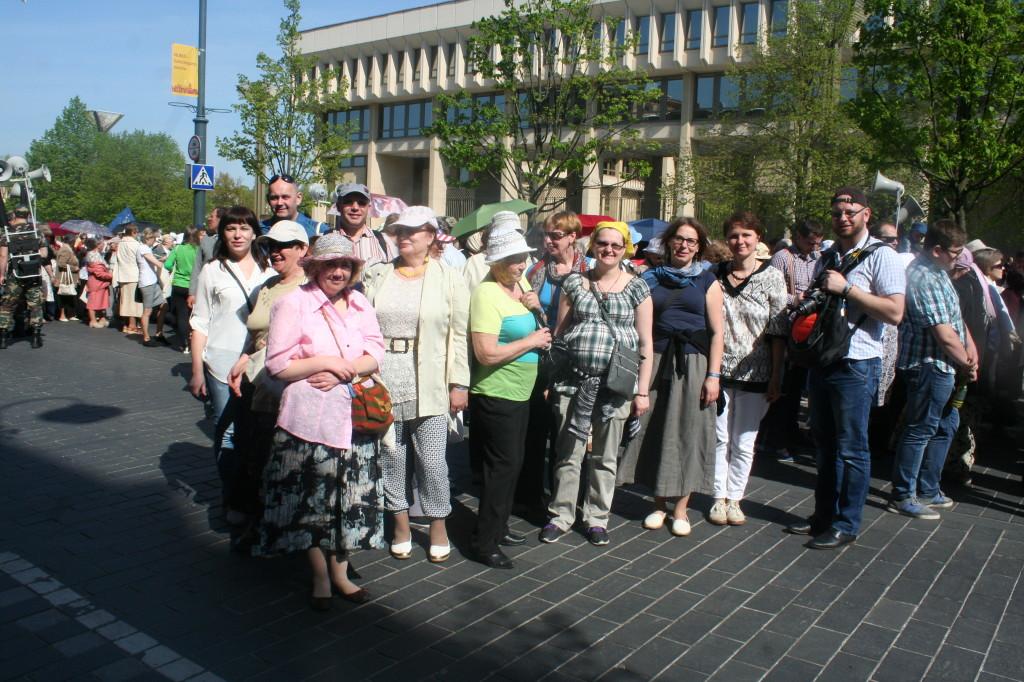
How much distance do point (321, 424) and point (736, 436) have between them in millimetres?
2918

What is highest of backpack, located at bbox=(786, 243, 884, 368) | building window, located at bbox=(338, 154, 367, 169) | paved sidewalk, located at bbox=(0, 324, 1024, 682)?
building window, located at bbox=(338, 154, 367, 169)

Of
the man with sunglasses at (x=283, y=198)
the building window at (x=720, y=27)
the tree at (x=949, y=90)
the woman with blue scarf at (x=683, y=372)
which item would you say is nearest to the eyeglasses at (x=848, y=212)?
the woman with blue scarf at (x=683, y=372)

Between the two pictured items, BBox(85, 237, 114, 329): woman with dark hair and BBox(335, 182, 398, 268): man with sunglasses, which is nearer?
BBox(335, 182, 398, 268): man with sunglasses

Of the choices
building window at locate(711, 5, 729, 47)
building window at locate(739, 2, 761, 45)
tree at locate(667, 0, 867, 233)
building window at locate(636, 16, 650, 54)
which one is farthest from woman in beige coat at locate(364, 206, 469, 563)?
building window at locate(636, 16, 650, 54)

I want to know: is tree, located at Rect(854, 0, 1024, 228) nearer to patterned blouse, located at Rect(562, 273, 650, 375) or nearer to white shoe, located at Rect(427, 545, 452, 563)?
patterned blouse, located at Rect(562, 273, 650, 375)

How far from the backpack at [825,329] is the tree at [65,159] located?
3325 inches

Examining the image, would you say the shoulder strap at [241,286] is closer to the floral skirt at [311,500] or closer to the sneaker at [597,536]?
the floral skirt at [311,500]

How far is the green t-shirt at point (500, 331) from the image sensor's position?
16.6 feet

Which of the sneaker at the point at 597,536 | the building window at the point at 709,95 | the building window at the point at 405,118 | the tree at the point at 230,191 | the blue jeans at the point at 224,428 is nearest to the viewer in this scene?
the blue jeans at the point at 224,428

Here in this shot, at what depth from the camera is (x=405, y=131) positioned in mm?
51406

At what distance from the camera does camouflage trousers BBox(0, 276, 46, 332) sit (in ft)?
45.3

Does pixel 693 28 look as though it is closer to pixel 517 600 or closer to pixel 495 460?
pixel 495 460

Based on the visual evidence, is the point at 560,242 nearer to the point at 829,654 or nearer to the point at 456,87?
the point at 829,654

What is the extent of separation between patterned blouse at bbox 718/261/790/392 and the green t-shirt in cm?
148
